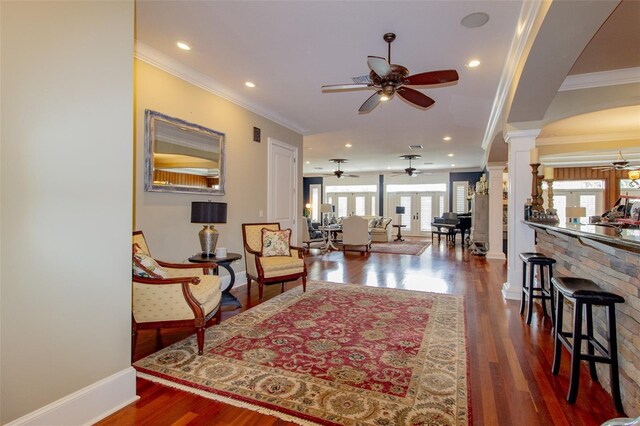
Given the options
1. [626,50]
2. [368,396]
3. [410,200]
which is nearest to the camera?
[368,396]

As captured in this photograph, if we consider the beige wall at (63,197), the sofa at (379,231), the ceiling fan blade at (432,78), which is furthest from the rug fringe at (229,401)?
the sofa at (379,231)

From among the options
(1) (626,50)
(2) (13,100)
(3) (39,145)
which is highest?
(1) (626,50)

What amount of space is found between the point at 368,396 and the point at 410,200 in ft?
41.2

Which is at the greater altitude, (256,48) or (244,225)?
(256,48)

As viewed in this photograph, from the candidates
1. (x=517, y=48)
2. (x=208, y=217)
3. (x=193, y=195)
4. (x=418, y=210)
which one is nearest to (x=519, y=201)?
(x=517, y=48)

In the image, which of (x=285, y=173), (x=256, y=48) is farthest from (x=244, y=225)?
(x=256, y=48)

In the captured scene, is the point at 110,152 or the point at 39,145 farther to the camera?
the point at 110,152

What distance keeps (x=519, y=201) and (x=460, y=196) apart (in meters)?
9.26

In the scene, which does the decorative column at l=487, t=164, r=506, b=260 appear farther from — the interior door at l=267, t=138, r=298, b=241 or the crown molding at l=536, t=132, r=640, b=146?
the interior door at l=267, t=138, r=298, b=241

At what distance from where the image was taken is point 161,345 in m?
2.78

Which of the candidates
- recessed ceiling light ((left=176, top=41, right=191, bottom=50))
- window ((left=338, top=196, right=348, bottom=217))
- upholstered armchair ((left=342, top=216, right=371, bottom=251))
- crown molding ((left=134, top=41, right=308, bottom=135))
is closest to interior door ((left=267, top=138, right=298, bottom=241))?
crown molding ((left=134, top=41, right=308, bottom=135))

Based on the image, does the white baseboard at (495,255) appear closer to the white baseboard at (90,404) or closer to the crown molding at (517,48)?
the crown molding at (517,48)

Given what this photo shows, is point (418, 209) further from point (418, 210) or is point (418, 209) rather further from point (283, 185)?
point (283, 185)

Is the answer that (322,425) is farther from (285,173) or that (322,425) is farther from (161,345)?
(285,173)
